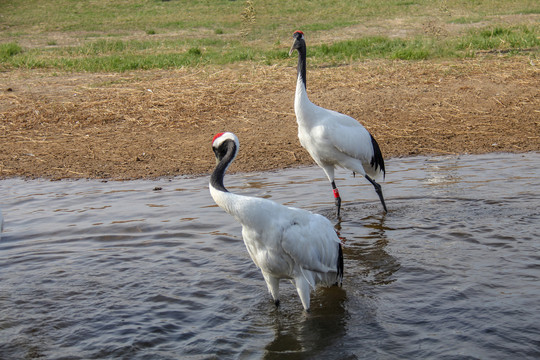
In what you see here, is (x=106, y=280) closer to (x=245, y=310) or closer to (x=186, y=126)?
(x=245, y=310)

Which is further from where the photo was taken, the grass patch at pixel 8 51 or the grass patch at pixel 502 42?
the grass patch at pixel 8 51

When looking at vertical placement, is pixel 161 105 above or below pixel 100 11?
below

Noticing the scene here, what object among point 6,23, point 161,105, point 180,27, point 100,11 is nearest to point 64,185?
point 161,105

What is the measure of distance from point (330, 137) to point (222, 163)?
94.1 inches

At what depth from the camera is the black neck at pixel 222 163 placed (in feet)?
13.2

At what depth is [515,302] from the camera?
432 cm

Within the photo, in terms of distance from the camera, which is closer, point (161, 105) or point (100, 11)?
point (161, 105)

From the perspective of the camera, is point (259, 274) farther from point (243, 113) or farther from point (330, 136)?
point (243, 113)

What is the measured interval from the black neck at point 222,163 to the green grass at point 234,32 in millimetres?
8628

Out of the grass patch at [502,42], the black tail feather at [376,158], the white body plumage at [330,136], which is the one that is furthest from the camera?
the grass patch at [502,42]

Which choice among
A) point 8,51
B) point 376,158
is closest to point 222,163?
point 376,158

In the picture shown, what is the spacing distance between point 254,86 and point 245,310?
6837 millimetres

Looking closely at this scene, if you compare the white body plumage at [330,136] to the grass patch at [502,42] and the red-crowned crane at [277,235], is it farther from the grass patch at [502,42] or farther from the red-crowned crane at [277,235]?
the grass patch at [502,42]

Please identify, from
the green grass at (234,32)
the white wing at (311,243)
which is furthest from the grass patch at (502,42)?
the white wing at (311,243)
